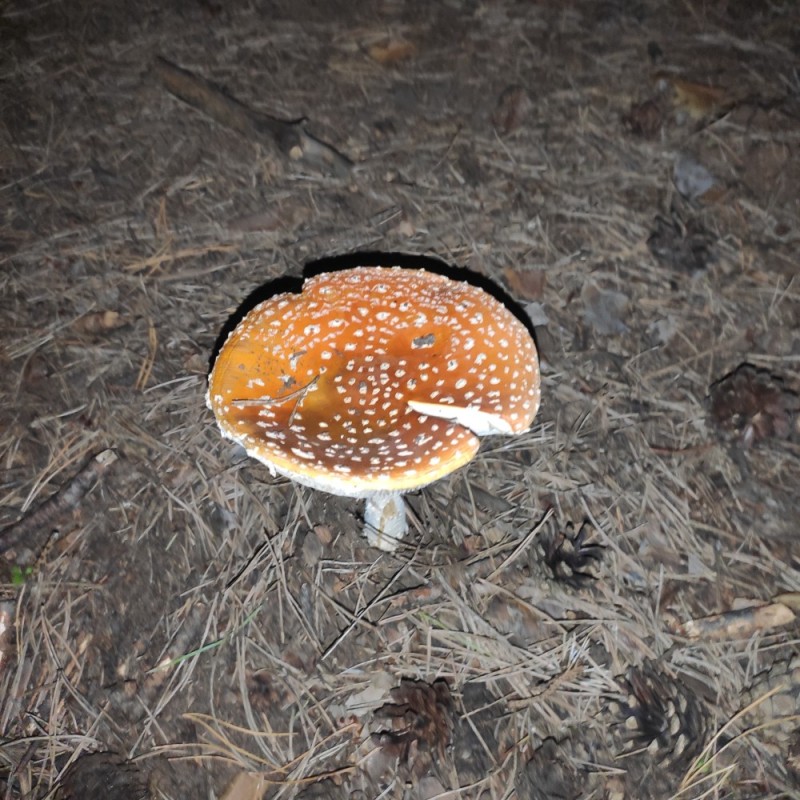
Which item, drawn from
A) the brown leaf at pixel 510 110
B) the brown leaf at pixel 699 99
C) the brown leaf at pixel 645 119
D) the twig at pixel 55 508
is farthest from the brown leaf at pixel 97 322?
the brown leaf at pixel 699 99

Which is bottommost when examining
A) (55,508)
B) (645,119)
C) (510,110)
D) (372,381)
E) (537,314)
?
(55,508)

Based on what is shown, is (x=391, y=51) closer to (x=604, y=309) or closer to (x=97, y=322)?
(x=604, y=309)

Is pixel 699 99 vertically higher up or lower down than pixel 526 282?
higher up

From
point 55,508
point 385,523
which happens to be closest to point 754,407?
point 385,523

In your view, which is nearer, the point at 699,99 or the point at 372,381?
the point at 372,381

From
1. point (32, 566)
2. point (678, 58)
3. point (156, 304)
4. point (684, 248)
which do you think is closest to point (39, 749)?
point (32, 566)

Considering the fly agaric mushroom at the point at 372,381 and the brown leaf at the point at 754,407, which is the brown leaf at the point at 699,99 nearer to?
the brown leaf at the point at 754,407

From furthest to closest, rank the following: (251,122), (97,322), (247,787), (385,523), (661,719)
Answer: (251,122)
(97,322)
(385,523)
(661,719)
(247,787)
